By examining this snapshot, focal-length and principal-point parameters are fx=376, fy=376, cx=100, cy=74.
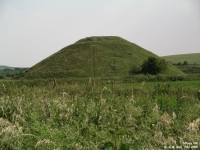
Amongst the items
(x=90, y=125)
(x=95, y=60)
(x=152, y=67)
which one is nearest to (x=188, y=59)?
(x=95, y=60)

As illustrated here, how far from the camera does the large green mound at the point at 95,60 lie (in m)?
62.8

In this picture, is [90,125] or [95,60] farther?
[95,60]

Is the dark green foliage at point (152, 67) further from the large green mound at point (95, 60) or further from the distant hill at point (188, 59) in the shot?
the distant hill at point (188, 59)

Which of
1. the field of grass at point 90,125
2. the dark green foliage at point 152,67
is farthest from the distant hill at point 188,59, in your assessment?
the field of grass at point 90,125

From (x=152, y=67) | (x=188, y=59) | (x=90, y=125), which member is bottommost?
(x=90, y=125)

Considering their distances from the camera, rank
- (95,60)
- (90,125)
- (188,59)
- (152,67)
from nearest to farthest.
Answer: (90,125), (152,67), (95,60), (188,59)

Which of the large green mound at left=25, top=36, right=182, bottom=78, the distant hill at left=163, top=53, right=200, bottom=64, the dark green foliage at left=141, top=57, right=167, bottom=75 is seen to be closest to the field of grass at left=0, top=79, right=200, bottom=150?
the dark green foliage at left=141, top=57, right=167, bottom=75

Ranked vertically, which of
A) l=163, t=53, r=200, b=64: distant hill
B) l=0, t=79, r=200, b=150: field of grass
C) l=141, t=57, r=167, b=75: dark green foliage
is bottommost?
l=0, t=79, r=200, b=150: field of grass

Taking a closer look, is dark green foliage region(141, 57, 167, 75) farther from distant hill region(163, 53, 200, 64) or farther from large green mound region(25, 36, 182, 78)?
distant hill region(163, 53, 200, 64)

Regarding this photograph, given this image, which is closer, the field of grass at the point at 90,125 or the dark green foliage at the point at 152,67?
the field of grass at the point at 90,125

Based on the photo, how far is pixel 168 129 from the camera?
6316 millimetres

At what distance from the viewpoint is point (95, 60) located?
221ft

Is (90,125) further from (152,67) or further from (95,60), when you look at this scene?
(95,60)

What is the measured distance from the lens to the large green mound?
62812 mm
